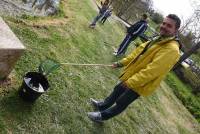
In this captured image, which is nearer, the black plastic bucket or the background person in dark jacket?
the black plastic bucket

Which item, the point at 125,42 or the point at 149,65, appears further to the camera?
the point at 125,42

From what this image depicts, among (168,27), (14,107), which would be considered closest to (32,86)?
(14,107)

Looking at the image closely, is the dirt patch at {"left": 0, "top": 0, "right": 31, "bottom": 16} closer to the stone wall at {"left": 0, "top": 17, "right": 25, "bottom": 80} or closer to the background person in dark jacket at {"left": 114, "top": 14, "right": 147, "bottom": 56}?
the stone wall at {"left": 0, "top": 17, "right": 25, "bottom": 80}

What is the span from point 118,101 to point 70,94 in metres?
1.30

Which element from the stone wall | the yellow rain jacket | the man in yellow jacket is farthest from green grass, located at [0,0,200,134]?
the yellow rain jacket

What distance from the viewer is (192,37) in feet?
103

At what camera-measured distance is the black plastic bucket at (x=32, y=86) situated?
16.3 ft

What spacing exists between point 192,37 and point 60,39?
24991 mm

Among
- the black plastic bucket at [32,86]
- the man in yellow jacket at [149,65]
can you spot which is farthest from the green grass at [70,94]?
the man in yellow jacket at [149,65]

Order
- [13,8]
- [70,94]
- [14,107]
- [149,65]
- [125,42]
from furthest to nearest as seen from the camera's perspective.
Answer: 1. [125,42]
2. [13,8]
3. [70,94]
4. [14,107]
5. [149,65]

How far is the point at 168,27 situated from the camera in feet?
15.1

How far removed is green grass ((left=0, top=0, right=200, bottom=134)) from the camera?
5.03 meters

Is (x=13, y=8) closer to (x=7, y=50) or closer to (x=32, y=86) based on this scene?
(x=32, y=86)

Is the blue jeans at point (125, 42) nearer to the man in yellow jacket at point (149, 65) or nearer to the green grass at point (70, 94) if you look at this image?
the green grass at point (70, 94)
